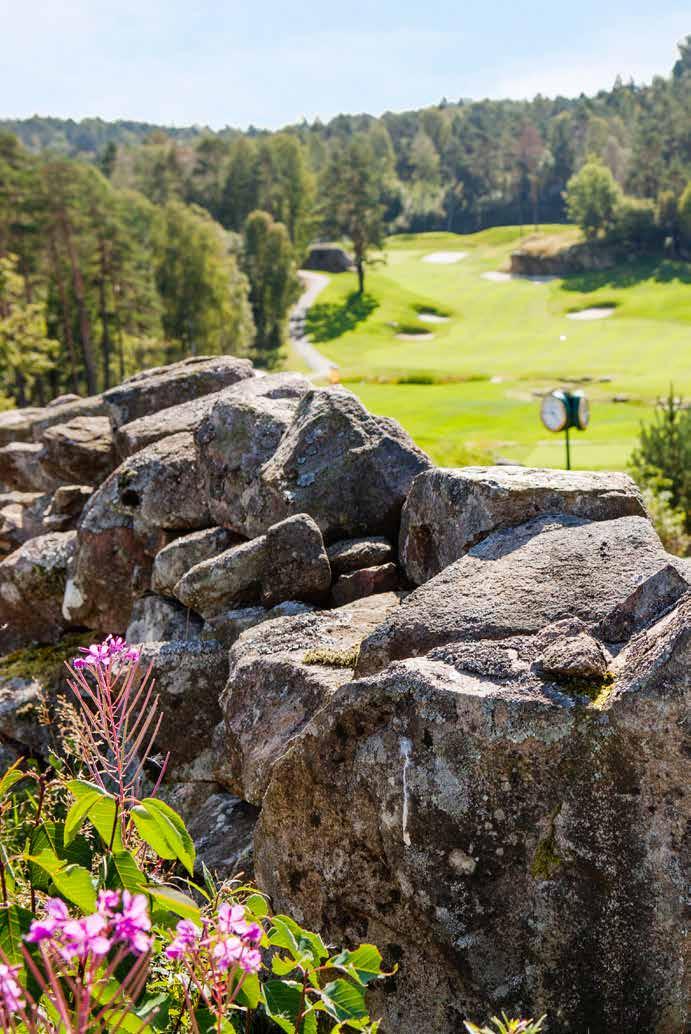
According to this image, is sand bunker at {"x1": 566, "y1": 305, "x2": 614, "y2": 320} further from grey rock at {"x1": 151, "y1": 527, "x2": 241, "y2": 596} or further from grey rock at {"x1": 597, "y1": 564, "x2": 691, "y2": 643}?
grey rock at {"x1": 597, "y1": 564, "x2": 691, "y2": 643}

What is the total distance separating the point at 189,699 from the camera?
906cm

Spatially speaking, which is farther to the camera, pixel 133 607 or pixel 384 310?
pixel 384 310

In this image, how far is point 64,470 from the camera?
14.9 m

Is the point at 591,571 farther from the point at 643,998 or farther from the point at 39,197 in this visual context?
the point at 39,197

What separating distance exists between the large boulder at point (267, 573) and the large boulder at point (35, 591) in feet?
13.3

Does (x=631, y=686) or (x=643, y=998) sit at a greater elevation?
(x=631, y=686)

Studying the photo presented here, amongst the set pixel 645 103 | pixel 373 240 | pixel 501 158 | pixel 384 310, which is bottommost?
pixel 384 310

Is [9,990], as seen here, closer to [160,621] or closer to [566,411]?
[160,621]

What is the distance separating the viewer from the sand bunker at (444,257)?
137m

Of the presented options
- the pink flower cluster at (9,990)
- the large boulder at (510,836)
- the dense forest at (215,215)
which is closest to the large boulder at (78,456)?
the large boulder at (510,836)

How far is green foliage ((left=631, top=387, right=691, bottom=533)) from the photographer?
92.5 feet

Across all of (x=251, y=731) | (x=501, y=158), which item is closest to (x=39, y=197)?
(x=251, y=731)

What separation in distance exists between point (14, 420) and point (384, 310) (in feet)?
285

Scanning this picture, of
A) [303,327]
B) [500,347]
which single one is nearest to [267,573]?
[500,347]
